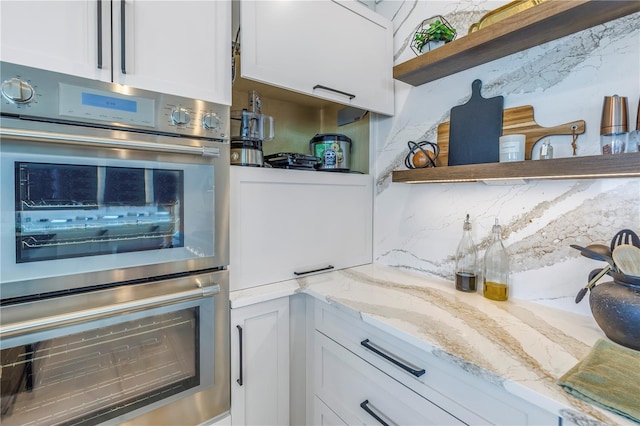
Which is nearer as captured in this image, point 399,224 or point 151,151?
point 151,151

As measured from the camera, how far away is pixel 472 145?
1283mm

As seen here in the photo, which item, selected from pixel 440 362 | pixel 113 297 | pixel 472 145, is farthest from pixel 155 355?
pixel 472 145

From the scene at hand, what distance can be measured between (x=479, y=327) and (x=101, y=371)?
1.16 m

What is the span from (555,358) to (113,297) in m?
1.23

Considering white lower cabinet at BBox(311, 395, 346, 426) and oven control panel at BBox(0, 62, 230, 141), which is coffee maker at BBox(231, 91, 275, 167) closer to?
oven control panel at BBox(0, 62, 230, 141)

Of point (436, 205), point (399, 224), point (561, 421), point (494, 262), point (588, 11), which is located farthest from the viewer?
point (399, 224)

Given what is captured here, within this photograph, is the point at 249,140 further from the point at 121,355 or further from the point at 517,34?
the point at 517,34

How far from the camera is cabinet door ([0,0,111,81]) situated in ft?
2.56

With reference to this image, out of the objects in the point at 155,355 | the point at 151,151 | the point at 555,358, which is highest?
the point at 151,151

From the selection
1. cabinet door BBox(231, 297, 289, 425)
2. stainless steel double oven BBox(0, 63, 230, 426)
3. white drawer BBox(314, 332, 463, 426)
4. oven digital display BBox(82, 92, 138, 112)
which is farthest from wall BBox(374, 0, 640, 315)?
oven digital display BBox(82, 92, 138, 112)

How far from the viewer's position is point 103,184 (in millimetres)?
905

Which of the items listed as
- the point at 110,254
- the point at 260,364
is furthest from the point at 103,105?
the point at 260,364

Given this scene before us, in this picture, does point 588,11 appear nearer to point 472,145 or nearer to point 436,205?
point 472,145

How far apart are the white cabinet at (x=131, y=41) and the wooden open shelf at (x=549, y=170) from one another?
2.93 ft
